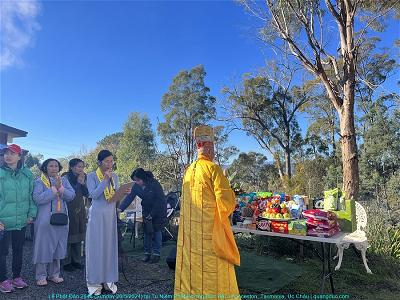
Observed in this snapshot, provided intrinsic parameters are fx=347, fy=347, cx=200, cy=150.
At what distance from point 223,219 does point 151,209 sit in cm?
313

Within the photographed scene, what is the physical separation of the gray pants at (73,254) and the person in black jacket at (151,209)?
2.99ft

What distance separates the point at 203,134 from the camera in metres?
3.01

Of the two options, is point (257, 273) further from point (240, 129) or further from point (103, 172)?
Result: point (240, 129)

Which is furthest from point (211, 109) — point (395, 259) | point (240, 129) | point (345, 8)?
point (395, 259)

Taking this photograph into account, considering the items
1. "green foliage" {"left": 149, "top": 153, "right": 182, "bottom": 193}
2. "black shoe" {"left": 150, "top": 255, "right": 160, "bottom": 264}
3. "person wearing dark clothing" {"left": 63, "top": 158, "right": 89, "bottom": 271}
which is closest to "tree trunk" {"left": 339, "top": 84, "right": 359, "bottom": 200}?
"black shoe" {"left": 150, "top": 255, "right": 160, "bottom": 264}

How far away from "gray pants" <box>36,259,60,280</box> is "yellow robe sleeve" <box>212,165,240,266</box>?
8.20 ft

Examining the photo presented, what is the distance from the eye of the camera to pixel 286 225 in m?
3.81

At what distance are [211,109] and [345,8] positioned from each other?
19050 millimetres

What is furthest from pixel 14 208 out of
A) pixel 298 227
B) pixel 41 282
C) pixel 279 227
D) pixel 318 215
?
pixel 318 215

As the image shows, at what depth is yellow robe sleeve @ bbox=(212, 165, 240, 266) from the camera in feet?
9.04

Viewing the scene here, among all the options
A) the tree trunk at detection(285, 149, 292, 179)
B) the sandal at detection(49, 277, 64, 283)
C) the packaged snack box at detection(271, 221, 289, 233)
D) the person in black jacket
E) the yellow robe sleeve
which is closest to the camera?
the yellow robe sleeve

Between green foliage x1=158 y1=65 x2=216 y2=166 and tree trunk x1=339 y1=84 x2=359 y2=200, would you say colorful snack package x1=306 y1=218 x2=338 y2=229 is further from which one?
green foliage x1=158 y1=65 x2=216 y2=166

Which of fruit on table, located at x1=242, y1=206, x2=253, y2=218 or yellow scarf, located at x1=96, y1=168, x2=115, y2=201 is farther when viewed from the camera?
fruit on table, located at x1=242, y1=206, x2=253, y2=218

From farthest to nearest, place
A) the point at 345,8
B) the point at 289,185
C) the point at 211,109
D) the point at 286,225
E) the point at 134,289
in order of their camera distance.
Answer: the point at 211,109 < the point at 289,185 < the point at 345,8 < the point at 134,289 < the point at 286,225
